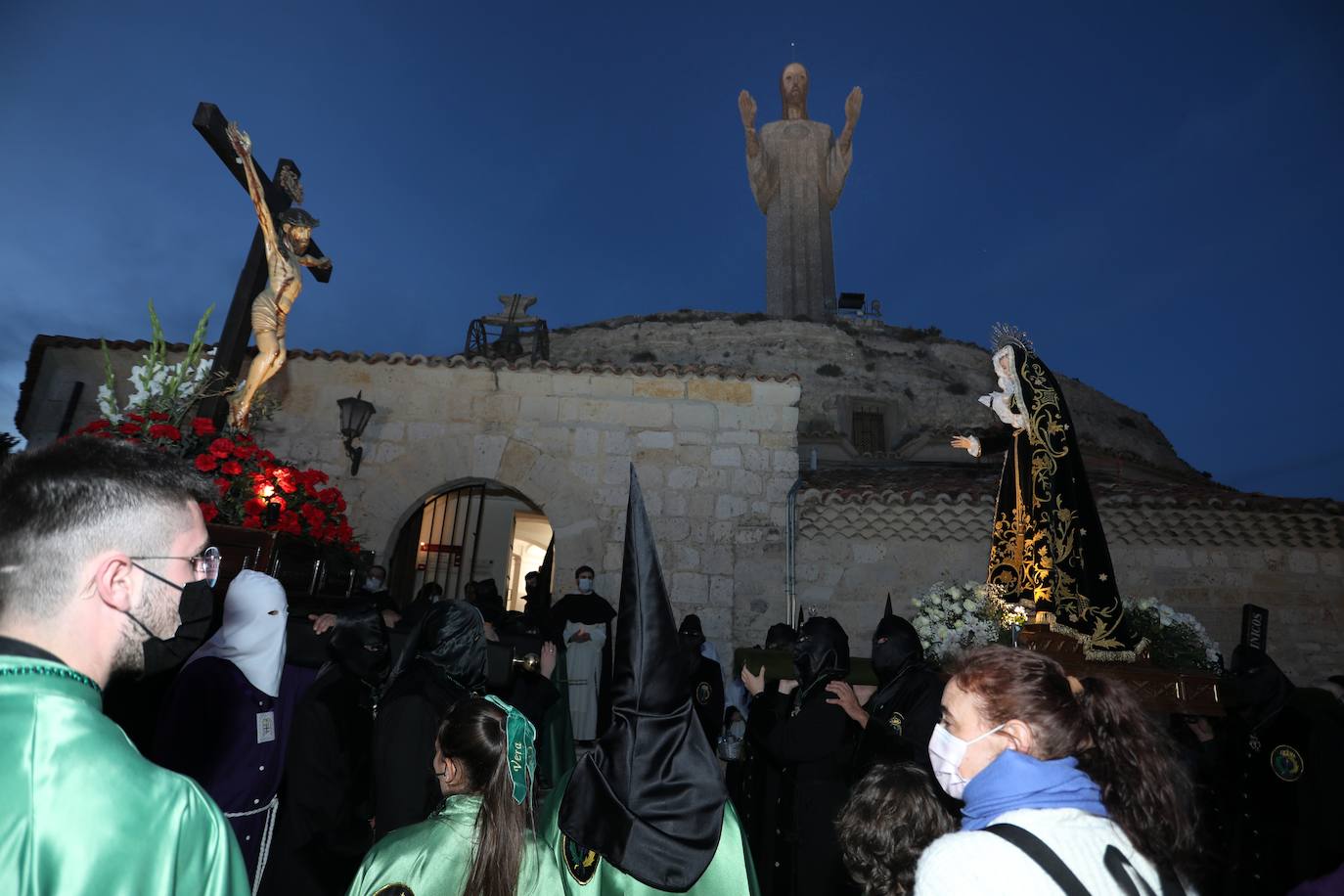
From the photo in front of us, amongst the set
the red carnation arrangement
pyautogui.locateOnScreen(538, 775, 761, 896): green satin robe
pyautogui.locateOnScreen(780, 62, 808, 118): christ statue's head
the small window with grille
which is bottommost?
pyautogui.locateOnScreen(538, 775, 761, 896): green satin robe

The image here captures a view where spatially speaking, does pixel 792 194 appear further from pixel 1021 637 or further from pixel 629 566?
pixel 629 566

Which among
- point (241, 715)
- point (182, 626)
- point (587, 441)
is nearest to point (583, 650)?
point (587, 441)

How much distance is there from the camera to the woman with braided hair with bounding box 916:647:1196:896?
53.9 inches

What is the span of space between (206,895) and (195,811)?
126 millimetres

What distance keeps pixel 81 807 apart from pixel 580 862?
137cm

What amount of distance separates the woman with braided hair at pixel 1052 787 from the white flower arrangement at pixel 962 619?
2621mm

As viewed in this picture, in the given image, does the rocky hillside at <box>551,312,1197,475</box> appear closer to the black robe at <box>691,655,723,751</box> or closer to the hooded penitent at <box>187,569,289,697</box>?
the black robe at <box>691,655,723,751</box>

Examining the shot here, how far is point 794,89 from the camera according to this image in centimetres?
3212

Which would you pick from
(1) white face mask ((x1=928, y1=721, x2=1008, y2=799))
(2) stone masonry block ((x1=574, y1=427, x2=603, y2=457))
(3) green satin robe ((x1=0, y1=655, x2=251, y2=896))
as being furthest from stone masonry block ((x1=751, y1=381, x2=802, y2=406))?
(3) green satin robe ((x1=0, y1=655, x2=251, y2=896))

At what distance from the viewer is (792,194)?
1212 inches

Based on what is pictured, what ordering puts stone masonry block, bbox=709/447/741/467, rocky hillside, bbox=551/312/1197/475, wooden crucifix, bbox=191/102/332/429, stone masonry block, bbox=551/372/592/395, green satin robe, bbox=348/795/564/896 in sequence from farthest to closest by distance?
rocky hillside, bbox=551/312/1197/475
stone masonry block, bbox=551/372/592/395
stone masonry block, bbox=709/447/741/467
wooden crucifix, bbox=191/102/332/429
green satin robe, bbox=348/795/564/896

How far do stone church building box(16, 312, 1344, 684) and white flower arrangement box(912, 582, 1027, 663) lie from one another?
479 centimetres

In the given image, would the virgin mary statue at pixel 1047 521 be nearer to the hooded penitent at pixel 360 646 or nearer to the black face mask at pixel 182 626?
the hooded penitent at pixel 360 646

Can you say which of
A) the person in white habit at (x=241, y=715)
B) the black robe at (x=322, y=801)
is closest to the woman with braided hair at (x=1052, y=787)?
the black robe at (x=322, y=801)
